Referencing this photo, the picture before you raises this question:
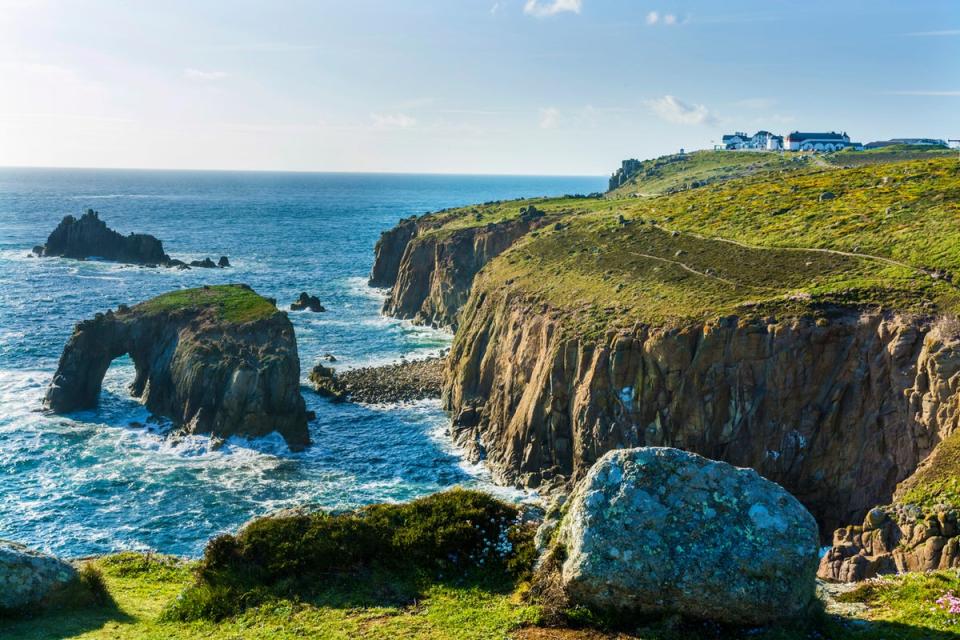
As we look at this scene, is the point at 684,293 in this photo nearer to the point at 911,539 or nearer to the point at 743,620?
the point at 911,539

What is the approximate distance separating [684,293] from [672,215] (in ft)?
94.3

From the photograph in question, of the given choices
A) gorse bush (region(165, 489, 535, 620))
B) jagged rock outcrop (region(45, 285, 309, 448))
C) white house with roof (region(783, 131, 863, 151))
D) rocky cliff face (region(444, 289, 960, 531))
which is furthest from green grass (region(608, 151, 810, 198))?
gorse bush (region(165, 489, 535, 620))

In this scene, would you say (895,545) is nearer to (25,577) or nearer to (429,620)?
(429,620)

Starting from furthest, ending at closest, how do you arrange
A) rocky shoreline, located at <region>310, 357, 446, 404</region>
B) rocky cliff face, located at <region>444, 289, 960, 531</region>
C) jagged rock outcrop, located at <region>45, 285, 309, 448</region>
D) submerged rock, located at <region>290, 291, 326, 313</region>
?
submerged rock, located at <region>290, 291, 326, 313</region> → rocky shoreline, located at <region>310, 357, 446, 404</region> → jagged rock outcrop, located at <region>45, 285, 309, 448</region> → rocky cliff face, located at <region>444, 289, 960, 531</region>

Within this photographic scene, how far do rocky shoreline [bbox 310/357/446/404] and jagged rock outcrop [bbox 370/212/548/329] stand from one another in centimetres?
1944

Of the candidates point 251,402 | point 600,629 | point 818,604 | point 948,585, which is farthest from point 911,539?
point 251,402

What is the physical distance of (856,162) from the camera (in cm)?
11750

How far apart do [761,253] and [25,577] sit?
5130 cm

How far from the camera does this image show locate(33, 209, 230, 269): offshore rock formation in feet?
465

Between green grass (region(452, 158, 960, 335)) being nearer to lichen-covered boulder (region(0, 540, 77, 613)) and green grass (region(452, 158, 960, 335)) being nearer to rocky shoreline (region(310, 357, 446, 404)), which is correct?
rocky shoreline (region(310, 357, 446, 404))

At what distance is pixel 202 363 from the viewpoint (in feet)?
194

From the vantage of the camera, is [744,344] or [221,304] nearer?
[744,344]

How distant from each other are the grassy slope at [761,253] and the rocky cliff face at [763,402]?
2499 mm

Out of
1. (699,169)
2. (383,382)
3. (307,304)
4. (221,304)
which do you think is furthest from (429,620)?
(699,169)
